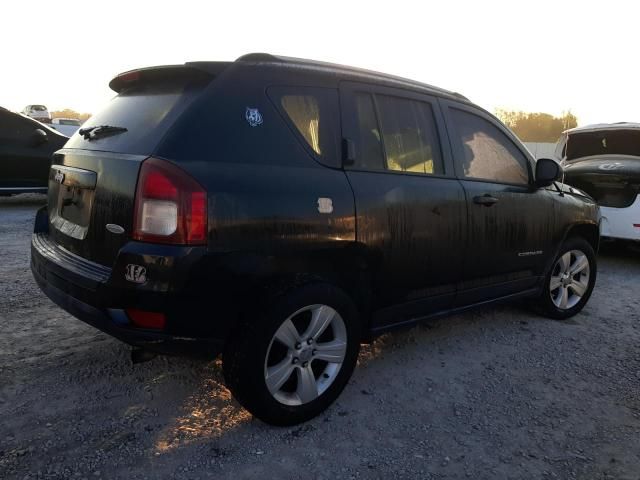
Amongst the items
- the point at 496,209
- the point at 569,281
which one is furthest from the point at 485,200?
the point at 569,281

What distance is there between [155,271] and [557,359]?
2875 millimetres

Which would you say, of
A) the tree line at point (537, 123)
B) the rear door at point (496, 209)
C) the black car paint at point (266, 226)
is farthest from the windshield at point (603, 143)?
the tree line at point (537, 123)

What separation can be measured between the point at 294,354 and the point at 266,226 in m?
0.69

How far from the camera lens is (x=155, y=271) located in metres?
2.15

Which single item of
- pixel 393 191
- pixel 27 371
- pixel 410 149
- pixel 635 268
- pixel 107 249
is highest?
pixel 410 149

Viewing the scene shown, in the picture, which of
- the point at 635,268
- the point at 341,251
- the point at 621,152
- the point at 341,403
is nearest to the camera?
the point at 341,251

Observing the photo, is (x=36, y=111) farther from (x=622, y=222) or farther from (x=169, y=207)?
(x=169, y=207)

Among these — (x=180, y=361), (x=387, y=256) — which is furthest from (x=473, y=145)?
(x=180, y=361)

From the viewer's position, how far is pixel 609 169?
641 centimetres

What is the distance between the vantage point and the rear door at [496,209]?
3420 millimetres

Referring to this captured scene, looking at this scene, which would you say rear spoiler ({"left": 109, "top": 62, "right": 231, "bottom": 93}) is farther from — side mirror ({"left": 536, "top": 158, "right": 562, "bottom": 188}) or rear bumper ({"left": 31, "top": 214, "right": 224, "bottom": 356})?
side mirror ({"left": 536, "top": 158, "right": 562, "bottom": 188})

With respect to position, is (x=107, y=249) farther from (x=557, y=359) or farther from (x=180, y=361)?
(x=557, y=359)

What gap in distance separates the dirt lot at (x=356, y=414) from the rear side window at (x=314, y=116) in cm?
140

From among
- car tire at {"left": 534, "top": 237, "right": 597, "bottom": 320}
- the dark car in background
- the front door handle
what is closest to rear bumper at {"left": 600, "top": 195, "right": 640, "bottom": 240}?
car tire at {"left": 534, "top": 237, "right": 597, "bottom": 320}
